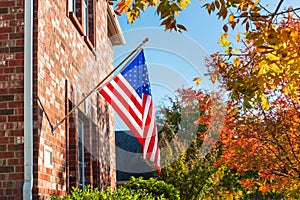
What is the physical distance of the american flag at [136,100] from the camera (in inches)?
328

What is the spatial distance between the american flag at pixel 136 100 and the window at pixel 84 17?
190cm

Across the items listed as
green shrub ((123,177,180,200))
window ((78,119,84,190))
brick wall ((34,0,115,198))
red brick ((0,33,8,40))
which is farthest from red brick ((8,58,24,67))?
green shrub ((123,177,180,200))

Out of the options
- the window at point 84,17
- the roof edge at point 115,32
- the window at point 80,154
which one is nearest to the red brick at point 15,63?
the window at point 84,17

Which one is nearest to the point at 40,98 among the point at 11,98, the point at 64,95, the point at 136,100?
the point at 11,98

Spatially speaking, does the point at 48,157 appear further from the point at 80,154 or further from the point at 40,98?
the point at 80,154

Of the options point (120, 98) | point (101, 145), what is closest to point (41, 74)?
point (120, 98)

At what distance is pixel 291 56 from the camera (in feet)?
17.4

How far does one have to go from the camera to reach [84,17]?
1112 cm

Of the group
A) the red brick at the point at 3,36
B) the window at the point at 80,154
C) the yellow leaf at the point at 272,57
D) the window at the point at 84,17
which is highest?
the window at the point at 84,17

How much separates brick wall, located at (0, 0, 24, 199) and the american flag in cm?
140

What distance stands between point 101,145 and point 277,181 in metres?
4.33

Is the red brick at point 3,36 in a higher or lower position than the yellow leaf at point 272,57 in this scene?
higher

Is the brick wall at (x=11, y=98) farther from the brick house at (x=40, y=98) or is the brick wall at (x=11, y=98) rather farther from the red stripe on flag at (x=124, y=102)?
the red stripe on flag at (x=124, y=102)

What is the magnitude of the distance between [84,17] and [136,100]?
3.24 m
